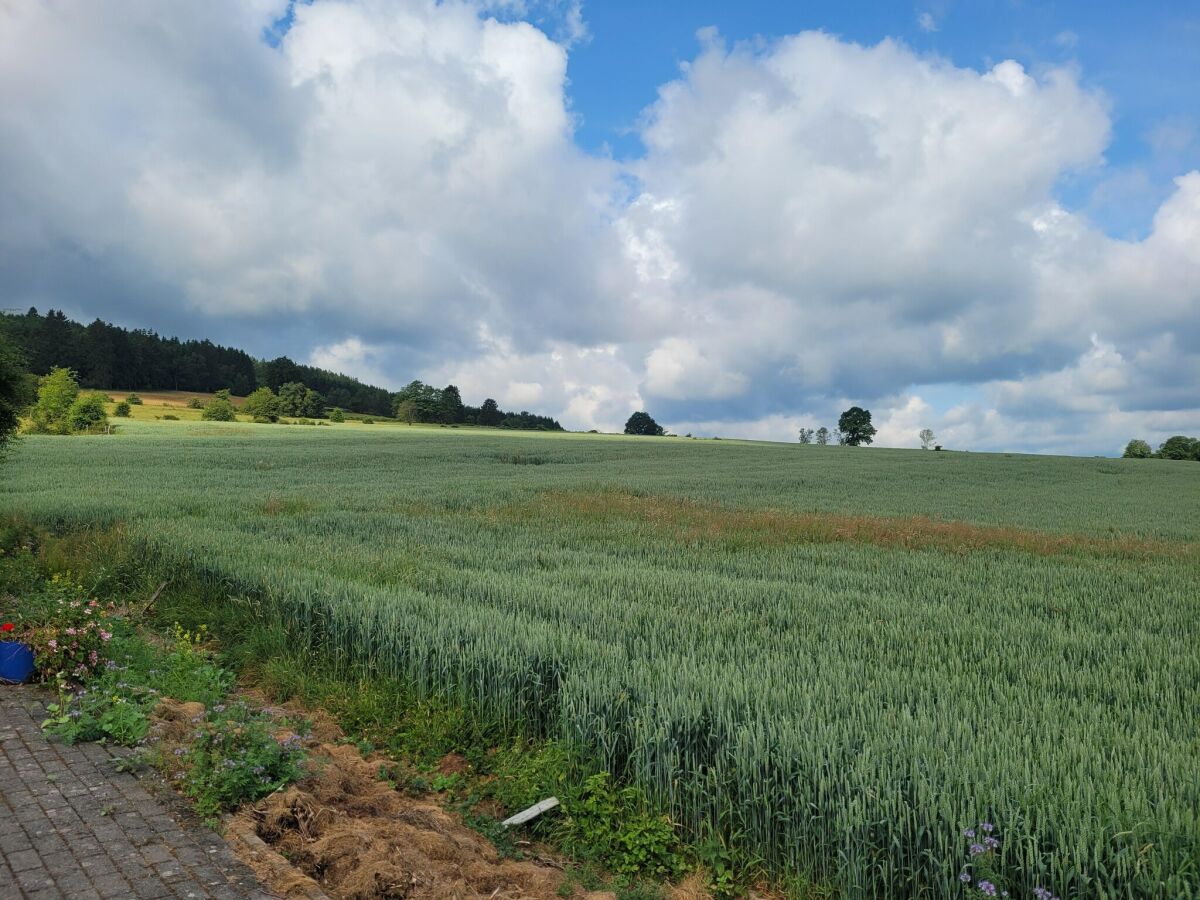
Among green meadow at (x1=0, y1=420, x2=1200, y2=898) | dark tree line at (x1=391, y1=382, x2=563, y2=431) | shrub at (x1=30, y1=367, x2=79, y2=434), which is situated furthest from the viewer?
dark tree line at (x1=391, y1=382, x2=563, y2=431)

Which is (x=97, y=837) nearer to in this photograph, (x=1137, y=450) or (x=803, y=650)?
(x=803, y=650)

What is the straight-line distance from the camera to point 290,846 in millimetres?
4965

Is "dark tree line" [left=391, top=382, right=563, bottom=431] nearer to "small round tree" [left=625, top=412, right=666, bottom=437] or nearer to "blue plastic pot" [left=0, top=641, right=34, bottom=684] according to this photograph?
"small round tree" [left=625, top=412, right=666, bottom=437]

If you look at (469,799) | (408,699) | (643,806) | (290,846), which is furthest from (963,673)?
(290,846)

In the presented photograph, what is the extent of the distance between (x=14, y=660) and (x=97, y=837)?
13.4ft

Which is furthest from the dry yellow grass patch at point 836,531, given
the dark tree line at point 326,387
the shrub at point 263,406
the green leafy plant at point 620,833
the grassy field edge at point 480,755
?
the dark tree line at point 326,387

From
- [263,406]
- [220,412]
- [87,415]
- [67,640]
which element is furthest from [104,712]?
[263,406]

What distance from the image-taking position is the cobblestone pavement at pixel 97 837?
440cm

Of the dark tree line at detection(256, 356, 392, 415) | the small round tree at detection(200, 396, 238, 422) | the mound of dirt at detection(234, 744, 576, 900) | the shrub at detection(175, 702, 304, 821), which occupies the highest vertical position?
the dark tree line at detection(256, 356, 392, 415)

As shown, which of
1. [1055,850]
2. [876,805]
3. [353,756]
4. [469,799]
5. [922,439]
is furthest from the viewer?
[922,439]

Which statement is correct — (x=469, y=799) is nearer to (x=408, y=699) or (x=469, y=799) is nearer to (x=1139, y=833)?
(x=408, y=699)

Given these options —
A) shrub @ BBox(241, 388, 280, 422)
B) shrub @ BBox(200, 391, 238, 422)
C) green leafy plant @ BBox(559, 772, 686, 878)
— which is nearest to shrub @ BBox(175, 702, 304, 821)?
green leafy plant @ BBox(559, 772, 686, 878)

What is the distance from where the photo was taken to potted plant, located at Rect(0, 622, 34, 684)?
308 inches

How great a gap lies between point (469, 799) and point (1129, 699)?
18.8 ft
